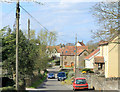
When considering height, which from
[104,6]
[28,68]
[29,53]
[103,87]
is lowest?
[103,87]

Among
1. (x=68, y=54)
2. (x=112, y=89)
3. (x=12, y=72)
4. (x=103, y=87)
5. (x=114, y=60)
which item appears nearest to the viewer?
(x=112, y=89)

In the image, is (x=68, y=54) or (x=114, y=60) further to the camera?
(x=68, y=54)

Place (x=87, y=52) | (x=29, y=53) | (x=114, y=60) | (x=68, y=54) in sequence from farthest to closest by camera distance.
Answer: (x=68, y=54)
(x=87, y=52)
(x=114, y=60)
(x=29, y=53)

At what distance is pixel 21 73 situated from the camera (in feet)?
69.8

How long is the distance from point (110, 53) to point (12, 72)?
16077 millimetres

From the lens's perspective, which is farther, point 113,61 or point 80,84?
point 113,61

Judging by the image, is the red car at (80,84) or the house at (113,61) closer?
the red car at (80,84)

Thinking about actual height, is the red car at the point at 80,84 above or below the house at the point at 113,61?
below

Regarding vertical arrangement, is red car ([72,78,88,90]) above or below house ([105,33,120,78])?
below

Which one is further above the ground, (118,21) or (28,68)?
(118,21)

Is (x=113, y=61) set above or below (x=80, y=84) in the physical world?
above

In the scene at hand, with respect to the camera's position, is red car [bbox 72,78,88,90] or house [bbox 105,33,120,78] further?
house [bbox 105,33,120,78]

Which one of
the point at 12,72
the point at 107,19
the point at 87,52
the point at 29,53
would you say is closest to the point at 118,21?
the point at 107,19

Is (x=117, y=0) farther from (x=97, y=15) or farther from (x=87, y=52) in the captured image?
(x=87, y=52)
